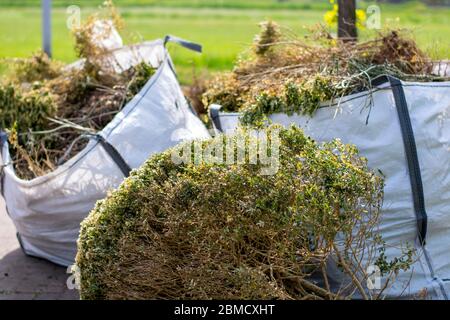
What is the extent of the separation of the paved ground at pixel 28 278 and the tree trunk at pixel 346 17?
8.25 ft

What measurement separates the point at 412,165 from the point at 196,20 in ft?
88.5

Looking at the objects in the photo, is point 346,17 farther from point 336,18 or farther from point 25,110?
point 25,110

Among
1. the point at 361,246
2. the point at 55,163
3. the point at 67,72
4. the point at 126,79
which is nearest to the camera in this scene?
the point at 361,246

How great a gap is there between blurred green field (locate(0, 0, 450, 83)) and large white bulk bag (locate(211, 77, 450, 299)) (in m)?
8.92

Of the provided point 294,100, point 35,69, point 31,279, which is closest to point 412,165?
point 294,100

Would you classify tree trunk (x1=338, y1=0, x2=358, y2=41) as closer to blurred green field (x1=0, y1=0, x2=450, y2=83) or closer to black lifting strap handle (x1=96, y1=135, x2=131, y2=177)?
black lifting strap handle (x1=96, y1=135, x2=131, y2=177)

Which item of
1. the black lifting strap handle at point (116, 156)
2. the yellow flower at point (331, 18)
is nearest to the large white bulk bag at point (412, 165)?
the black lifting strap handle at point (116, 156)

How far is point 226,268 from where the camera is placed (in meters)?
3.87

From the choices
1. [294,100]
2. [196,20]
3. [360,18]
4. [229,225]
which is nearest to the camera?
[229,225]

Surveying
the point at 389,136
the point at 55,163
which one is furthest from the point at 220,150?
the point at 55,163

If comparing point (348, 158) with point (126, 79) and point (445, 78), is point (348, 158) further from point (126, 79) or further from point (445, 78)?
point (126, 79)

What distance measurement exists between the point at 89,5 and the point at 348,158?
98.2 feet

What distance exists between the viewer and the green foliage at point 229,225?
12.5 feet

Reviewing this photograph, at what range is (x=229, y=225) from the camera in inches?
152
